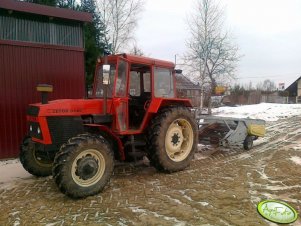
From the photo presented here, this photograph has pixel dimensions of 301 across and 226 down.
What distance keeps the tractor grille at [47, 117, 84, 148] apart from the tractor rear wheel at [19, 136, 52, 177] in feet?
2.87

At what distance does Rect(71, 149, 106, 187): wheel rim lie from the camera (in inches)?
227

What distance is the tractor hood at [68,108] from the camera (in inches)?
240

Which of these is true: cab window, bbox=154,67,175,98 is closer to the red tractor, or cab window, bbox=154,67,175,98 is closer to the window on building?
the red tractor

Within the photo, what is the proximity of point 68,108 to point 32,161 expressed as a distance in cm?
156

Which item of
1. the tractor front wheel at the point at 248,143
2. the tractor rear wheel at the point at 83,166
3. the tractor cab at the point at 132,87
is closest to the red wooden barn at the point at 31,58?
the tractor cab at the point at 132,87

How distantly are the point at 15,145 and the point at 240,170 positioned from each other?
584 centimetres

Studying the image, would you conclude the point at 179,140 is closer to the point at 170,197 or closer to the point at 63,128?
the point at 170,197

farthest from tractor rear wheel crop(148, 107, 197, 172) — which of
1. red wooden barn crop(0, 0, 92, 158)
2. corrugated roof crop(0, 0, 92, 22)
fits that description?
corrugated roof crop(0, 0, 92, 22)

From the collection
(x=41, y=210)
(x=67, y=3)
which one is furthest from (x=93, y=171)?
(x=67, y=3)

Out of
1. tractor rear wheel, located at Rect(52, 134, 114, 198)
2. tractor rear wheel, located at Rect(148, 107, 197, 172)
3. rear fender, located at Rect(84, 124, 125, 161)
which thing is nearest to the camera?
tractor rear wheel, located at Rect(52, 134, 114, 198)

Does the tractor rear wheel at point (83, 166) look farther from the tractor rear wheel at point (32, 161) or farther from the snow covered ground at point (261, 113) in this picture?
the snow covered ground at point (261, 113)

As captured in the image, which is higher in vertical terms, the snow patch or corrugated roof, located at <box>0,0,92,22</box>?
corrugated roof, located at <box>0,0,92,22</box>

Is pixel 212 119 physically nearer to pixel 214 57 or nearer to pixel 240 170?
pixel 240 170

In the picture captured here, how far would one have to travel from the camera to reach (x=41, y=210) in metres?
5.33
